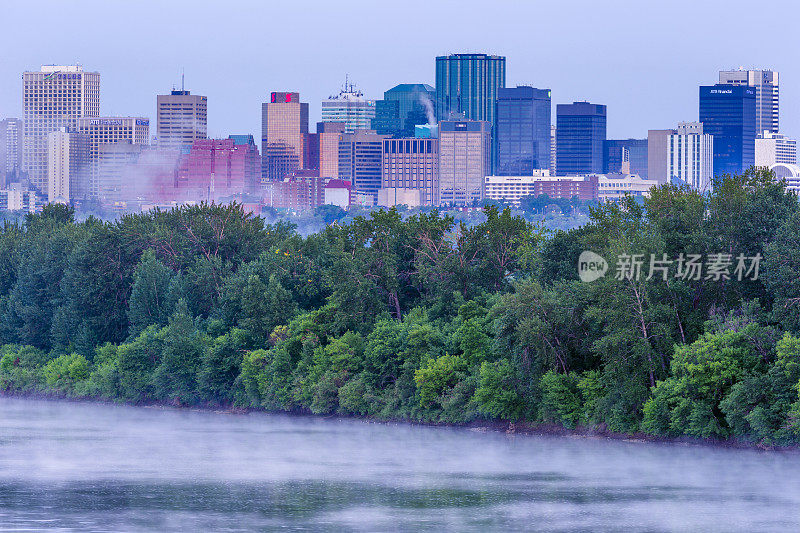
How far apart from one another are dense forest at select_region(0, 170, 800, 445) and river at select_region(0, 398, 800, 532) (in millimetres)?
2033

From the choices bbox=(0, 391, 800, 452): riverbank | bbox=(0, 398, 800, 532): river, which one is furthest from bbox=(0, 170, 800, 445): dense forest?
bbox=(0, 398, 800, 532): river

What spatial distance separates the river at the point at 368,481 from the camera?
1960 inches

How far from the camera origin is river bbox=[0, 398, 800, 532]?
4978 centimetres

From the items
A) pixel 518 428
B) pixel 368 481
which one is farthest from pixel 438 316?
pixel 368 481

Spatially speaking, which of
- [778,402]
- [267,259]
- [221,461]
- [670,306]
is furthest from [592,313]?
[267,259]

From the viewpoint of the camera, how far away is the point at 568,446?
6556 cm

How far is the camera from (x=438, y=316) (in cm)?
7869

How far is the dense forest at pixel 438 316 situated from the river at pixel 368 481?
6.67 ft

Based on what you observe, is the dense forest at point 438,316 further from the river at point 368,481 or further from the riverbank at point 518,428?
the river at point 368,481

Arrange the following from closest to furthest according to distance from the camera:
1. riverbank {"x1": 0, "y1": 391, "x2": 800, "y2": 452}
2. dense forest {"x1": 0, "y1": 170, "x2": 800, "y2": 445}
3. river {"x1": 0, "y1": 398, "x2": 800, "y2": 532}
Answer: river {"x1": 0, "y1": 398, "x2": 800, "y2": 532}
riverbank {"x1": 0, "y1": 391, "x2": 800, "y2": 452}
dense forest {"x1": 0, "y1": 170, "x2": 800, "y2": 445}

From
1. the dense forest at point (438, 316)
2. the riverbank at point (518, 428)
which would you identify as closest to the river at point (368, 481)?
the riverbank at point (518, 428)

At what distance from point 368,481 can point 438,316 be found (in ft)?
68.6

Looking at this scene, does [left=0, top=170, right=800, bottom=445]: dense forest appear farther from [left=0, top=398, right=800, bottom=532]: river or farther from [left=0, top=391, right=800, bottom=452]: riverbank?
[left=0, top=398, right=800, bottom=532]: river

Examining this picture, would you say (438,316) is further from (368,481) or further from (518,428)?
(368,481)
